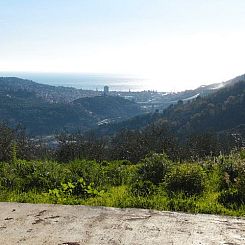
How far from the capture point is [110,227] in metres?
Result: 5.37

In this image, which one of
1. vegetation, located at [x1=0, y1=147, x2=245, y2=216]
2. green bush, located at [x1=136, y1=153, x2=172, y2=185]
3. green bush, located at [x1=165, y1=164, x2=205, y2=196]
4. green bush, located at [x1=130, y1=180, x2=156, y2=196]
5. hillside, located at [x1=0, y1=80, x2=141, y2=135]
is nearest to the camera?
vegetation, located at [x1=0, y1=147, x2=245, y2=216]

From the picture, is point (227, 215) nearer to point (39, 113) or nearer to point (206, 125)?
point (206, 125)

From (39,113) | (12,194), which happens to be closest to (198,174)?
(12,194)

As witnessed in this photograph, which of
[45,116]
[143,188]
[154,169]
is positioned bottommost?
[45,116]

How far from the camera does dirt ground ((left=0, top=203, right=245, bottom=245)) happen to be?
490 centimetres

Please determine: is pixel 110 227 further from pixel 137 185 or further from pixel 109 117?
pixel 109 117

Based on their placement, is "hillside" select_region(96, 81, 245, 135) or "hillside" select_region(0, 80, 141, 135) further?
"hillside" select_region(0, 80, 141, 135)

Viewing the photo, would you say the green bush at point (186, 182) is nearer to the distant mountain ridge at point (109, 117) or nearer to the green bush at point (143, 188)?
the green bush at point (143, 188)

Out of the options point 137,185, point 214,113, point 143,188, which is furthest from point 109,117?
point 143,188

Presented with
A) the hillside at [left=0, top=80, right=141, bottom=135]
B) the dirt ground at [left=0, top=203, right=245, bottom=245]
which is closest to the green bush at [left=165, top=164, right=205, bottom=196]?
the dirt ground at [left=0, top=203, right=245, bottom=245]

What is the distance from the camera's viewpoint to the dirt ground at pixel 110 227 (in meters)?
4.90

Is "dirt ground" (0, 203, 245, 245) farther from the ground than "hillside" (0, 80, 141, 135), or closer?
farther from the ground

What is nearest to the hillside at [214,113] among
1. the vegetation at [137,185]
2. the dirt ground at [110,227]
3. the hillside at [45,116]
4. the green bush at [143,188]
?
the hillside at [45,116]

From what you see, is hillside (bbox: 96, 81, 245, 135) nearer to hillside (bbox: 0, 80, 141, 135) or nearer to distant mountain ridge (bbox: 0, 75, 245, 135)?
distant mountain ridge (bbox: 0, 75, 245, 135)
